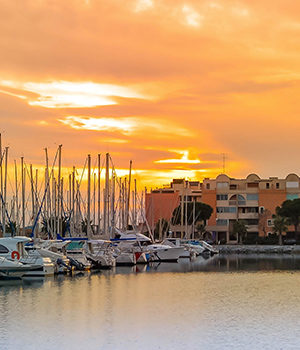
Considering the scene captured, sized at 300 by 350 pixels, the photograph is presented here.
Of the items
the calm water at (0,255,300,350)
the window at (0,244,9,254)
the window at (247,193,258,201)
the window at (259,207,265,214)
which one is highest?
the window at (247,193,258,201)

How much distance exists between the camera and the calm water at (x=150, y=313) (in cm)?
3136

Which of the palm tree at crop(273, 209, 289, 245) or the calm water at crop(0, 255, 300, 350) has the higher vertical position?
the palm tree at crop(273, 209, 289, 245)

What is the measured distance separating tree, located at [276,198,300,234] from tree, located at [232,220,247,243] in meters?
7.16

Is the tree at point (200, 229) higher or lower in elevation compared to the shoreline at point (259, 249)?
higher

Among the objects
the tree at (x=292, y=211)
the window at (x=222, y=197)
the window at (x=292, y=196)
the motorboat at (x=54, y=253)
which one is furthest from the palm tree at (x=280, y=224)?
the motorboat at (x=54, y=253)

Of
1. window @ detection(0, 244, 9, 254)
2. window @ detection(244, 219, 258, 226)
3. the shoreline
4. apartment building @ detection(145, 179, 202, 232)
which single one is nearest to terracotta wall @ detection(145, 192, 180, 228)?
apartment building @ detection(145, 179, 202, 232)

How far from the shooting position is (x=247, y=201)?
14575 centimetres

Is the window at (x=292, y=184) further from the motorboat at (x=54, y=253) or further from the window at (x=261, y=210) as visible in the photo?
the motorboat at (x=54, y=253)

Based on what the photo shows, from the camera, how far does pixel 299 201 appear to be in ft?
429

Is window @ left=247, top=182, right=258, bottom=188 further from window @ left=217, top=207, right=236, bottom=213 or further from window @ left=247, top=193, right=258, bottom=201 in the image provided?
window @ left=217, top=207, right=236, bottom=213

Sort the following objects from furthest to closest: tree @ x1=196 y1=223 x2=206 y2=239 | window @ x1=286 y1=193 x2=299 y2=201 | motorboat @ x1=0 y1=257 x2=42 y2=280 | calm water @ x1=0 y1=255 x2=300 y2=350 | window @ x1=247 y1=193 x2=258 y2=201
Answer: window @ x1=247 y1=193 x2=258 y2=201 → window @ x1=286 y1=193 x2=299 y2=201 → tree @ x1=196 y1=223 x2=206 y2=239 → motorboat @ x1=0 y1=257 x2=42 y2=280 → calm water @ x1=0 y1=255 x2=300 y2=350

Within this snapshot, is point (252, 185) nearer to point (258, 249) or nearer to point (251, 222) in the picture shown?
point (251, 222)

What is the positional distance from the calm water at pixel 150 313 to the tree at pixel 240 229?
7278 cm

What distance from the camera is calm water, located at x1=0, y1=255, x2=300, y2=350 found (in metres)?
31.4
